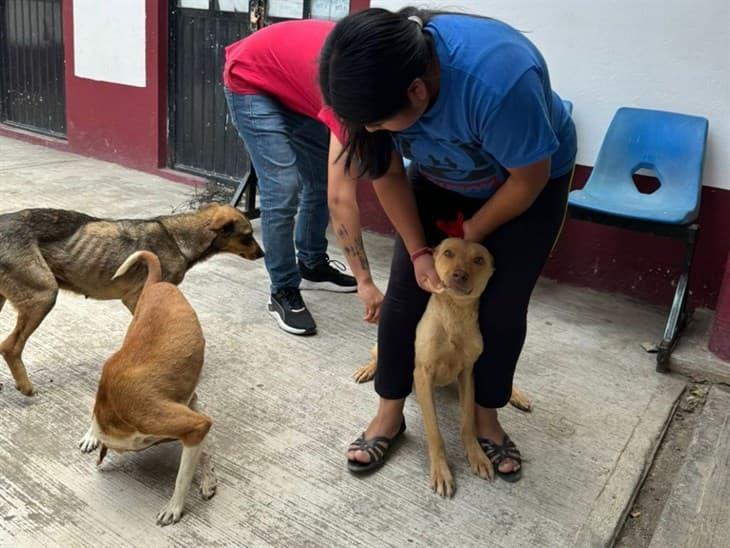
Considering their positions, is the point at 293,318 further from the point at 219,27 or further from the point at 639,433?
the point at 219,27

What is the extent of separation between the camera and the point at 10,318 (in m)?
3.57

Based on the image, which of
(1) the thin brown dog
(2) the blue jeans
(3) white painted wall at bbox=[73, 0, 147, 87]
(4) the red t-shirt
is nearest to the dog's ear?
(1) the thin brown dog

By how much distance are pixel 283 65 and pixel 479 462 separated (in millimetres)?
2023

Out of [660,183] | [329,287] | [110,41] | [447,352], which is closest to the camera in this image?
[447,352]

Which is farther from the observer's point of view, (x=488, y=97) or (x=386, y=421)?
(x=386, y=421)

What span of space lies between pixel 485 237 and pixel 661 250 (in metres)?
2.25

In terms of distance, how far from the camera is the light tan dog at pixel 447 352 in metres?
2.38

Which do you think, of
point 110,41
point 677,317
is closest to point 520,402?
point 677,317

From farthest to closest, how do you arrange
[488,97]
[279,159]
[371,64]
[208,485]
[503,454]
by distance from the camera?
[279,159], [503,454], [208,485], [488,97], [371,64]

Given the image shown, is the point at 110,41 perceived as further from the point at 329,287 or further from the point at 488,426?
the point at 488,426

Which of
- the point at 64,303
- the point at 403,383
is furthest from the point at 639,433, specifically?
the point at 64,303

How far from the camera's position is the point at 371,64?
1.75m

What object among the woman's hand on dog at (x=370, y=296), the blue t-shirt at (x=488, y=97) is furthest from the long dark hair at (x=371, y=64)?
the woman's hand on dog at (x=370, y=296)

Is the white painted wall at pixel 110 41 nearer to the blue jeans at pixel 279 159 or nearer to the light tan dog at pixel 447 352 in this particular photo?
the blue jeans at pixel 279 159
